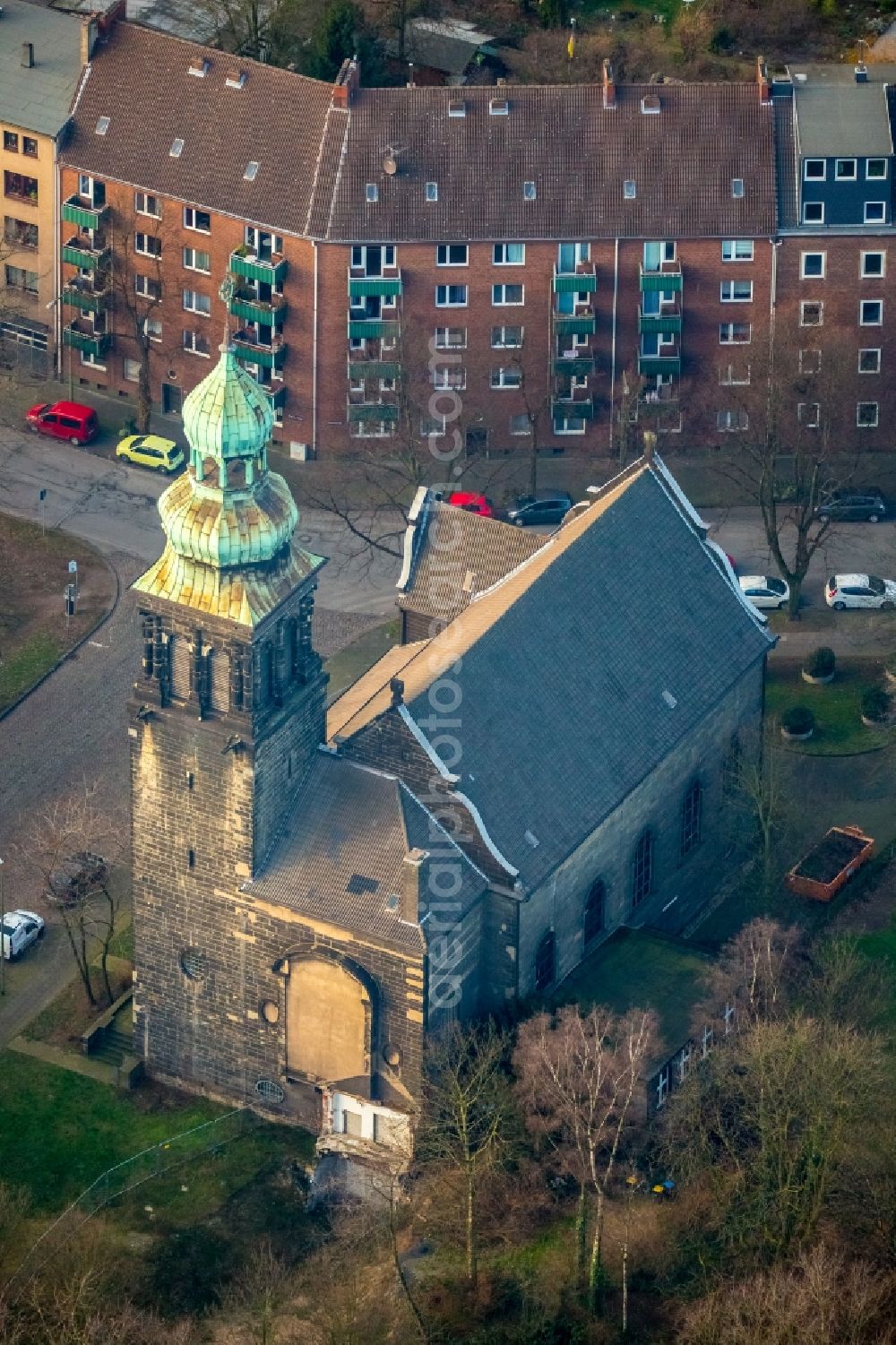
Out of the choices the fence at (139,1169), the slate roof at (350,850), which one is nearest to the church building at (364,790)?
the slate roof at (350,850)

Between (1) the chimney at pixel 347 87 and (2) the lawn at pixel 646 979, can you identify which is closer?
(2) the lawn at pixel 646 979

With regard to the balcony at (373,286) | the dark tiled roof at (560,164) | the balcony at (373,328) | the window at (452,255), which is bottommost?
the balcony at (373,328)

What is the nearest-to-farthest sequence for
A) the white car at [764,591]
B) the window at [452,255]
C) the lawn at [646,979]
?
the lawn at [646,979], the white car at [764,591], the window at [452,255]

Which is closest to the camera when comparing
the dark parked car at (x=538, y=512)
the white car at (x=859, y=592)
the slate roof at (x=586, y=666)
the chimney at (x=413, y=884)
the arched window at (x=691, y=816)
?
the chimney at (x=413, y=884)

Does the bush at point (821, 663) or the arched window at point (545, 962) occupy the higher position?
the arched window at point (545, 962)

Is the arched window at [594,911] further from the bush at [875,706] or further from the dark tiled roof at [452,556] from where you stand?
the bush at [875,706]

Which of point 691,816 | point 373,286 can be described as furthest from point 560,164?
point 691,816

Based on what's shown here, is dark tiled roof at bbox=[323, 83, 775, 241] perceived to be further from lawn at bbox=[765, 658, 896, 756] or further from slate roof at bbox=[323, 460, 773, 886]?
slate roof at bbox=[323, 460, 773, 886]

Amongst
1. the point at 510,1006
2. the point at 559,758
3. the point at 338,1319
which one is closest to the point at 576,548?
the point at 559,758
